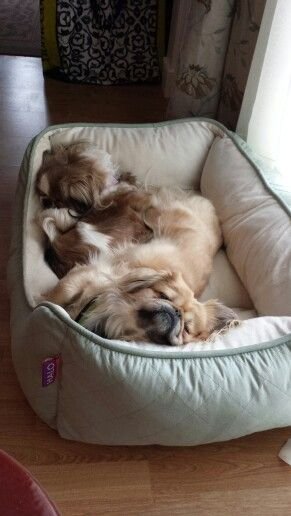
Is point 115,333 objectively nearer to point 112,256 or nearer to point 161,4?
point 112,256

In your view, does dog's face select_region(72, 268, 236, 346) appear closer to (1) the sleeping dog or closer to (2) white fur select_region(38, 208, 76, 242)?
(1) the sleeping dog

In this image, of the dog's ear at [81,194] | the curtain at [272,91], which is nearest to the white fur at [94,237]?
the dog's ear at [81,194]

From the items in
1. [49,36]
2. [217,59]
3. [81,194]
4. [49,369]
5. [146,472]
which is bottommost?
[146,472]

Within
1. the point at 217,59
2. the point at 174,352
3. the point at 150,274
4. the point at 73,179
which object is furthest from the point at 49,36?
the point at 174,352

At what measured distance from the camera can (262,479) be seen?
5.25 ft

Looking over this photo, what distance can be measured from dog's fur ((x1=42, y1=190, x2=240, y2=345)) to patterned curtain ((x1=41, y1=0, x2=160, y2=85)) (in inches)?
75.2

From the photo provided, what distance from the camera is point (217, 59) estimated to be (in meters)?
2.58

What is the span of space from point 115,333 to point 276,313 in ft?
1.92

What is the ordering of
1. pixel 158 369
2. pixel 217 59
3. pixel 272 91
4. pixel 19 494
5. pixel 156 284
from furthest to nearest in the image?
pixel 217 59, pixel 272 91, pixel 156 284, pixel 158 369, pixel 19 494

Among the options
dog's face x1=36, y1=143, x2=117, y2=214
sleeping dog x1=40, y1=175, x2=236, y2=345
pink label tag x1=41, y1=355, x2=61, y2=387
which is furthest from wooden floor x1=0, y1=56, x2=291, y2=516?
dog's face x1=36, y1=143, x2=117, y2=214

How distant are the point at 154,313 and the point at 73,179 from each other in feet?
2.81

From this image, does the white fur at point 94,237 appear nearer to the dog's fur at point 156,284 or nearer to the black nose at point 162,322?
the dog's fur at point 156,284

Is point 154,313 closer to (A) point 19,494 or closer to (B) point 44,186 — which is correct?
(A) point 19,494

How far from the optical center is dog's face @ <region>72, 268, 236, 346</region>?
153 centimetres
